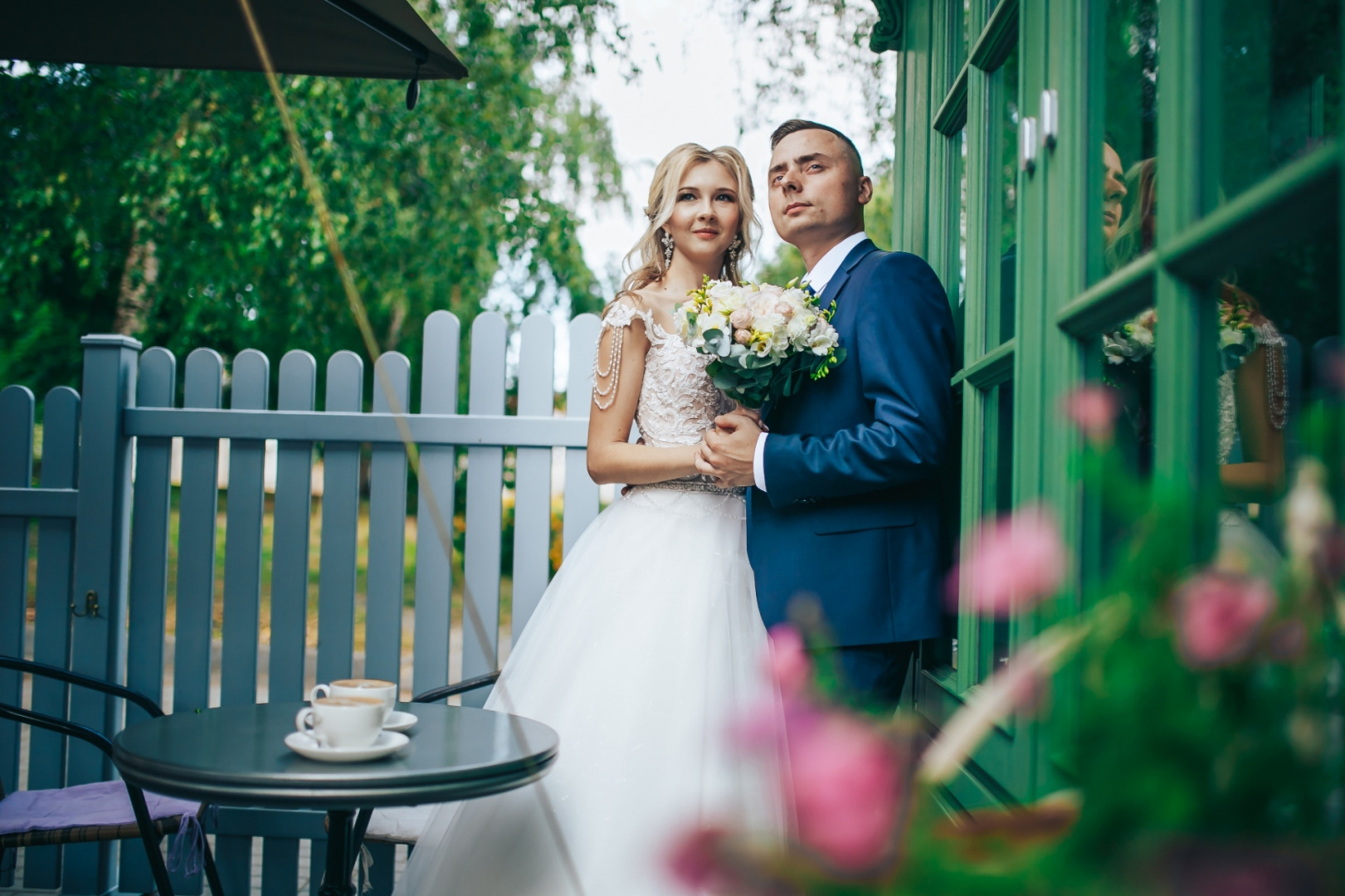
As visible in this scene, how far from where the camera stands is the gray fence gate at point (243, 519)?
3.30m

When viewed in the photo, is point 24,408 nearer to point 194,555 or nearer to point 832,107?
point 194,555

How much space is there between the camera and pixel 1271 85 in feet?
2.76

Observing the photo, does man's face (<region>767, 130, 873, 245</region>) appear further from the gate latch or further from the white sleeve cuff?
the gate latch

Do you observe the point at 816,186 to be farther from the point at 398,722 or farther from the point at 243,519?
the point at 243,519

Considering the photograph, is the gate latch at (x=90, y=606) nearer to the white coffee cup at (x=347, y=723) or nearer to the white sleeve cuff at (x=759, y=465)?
the white coffee cup at (x=347, y=723)

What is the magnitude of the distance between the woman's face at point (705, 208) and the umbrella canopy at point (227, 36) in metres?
0.83

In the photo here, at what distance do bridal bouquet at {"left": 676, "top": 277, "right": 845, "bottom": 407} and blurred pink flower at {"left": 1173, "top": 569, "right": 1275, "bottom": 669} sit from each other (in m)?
1.55

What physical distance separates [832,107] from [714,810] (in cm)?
400

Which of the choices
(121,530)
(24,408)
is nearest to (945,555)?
(121,530)

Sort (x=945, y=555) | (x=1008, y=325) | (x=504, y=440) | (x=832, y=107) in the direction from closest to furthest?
(x=1008, y=325)
(x=945, y=555)
(x=504, y=440)
(x=832, y=107)

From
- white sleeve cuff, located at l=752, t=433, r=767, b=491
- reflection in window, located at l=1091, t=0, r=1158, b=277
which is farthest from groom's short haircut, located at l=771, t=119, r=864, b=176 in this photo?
reflection in window, located at l=1091, t=0, r=1158, b=277

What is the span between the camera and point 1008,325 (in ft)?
5.55

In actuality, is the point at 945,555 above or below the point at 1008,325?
below

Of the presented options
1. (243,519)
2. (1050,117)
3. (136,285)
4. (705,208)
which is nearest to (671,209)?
(705,208)
